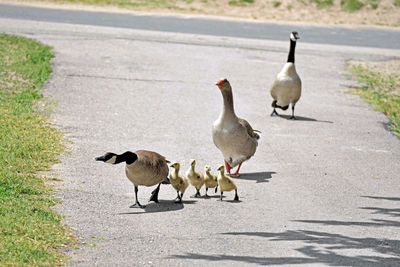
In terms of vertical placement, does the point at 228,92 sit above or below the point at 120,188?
above

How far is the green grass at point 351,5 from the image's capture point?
30.9 metres

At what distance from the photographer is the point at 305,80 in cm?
1875

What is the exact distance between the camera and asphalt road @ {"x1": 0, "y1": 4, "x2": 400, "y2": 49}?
83.0ft

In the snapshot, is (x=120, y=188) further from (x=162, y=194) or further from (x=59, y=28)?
(x=59, y=28)

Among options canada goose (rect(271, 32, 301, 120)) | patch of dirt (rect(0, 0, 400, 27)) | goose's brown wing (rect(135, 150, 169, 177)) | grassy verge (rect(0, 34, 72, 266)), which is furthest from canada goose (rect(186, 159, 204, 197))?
patch of dirt (rect(0, 0, 400, 27))

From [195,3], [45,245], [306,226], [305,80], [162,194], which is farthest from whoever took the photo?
[195,3]

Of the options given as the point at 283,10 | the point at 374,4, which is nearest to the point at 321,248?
the point at 283,10

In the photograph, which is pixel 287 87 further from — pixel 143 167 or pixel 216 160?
pixel 143 167

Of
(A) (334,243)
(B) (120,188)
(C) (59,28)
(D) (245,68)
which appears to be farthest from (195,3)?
(A) (334,243)

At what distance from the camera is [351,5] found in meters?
31.0

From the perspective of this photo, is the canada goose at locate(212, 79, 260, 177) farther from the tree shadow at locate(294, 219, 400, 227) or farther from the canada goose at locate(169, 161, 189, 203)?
the tree shadow at locate(294, 219, 400, 227)

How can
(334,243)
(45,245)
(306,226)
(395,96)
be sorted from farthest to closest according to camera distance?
(395,96) < (306,226) < (334,243) < (45,245)

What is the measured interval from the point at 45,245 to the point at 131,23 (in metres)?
19.7

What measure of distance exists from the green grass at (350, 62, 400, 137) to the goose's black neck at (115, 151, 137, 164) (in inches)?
275
